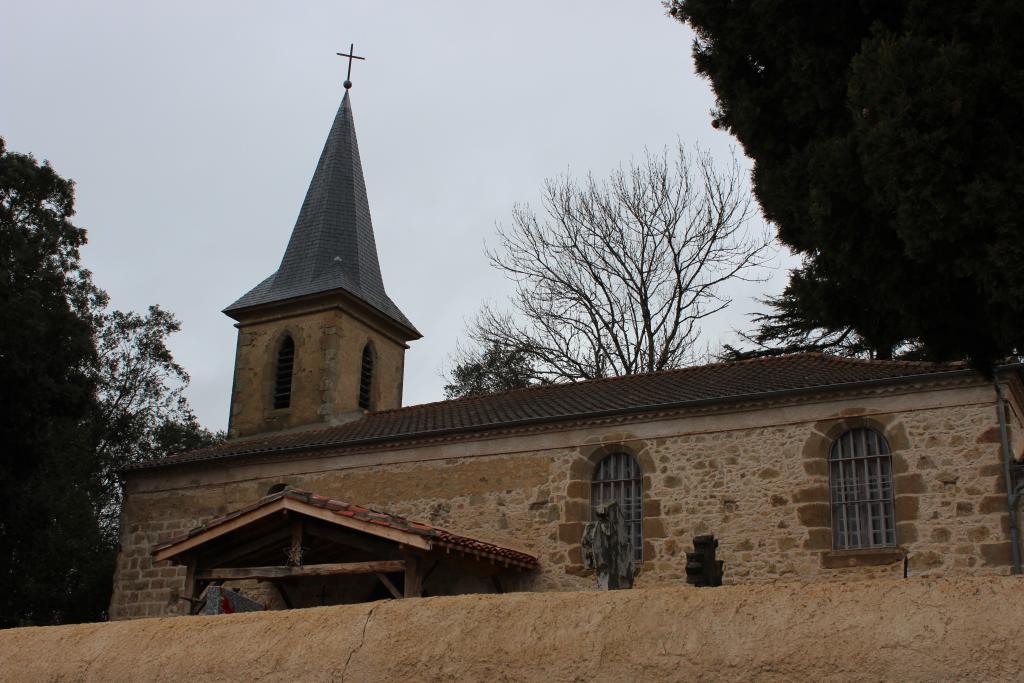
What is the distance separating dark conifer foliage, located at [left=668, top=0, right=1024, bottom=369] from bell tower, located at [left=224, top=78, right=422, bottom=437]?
1447cm

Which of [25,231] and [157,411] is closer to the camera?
[25,231]

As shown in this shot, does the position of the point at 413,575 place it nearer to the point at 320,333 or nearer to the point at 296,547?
the point at 296,547

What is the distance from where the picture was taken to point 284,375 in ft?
77.2

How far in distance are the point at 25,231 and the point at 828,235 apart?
1559 cm

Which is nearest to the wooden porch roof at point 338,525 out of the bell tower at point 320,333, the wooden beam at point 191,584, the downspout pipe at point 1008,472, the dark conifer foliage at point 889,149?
the wooden beam at point 191,584

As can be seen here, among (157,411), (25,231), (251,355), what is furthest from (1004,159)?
(157,411)

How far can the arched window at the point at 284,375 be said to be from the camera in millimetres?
23328

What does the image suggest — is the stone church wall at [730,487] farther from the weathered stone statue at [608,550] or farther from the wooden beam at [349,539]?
the weathered stone statue at [608,550]

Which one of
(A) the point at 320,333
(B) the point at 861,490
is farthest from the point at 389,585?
(A) the point at 320,333

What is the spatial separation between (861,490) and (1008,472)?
185 centimetres

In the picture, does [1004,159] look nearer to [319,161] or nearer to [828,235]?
[828,235]

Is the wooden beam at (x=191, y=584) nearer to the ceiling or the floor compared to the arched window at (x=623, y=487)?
nearer to the floor

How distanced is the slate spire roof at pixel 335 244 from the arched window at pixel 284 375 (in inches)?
43.5

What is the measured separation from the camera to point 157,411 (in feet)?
109
